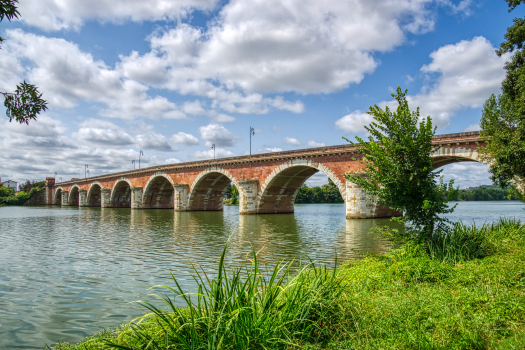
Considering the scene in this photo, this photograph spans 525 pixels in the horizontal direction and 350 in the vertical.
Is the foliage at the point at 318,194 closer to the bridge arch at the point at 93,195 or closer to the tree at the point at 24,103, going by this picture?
the bridge arch at the point at 93,195

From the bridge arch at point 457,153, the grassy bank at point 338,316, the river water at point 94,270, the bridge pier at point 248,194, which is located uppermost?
the bridge arch at point 457,153

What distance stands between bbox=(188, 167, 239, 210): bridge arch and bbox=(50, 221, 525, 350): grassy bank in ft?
108

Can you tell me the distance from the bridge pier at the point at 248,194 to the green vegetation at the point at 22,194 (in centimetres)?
7730

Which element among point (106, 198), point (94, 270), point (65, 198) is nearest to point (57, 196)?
point (65, 198)

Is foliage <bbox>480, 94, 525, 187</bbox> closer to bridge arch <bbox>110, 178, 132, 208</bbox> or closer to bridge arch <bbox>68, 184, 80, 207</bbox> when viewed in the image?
bridge arch <bbox>110, 178, 132, 208</bbox>

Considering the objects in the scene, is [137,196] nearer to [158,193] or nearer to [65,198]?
[158,193]

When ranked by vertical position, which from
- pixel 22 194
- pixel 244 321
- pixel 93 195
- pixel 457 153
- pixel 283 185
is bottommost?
pixel 244 321

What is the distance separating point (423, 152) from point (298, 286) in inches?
214

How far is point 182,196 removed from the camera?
4047 centimetres

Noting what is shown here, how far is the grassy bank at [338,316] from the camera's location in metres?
3.44

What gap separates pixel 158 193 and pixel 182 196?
11.8 m

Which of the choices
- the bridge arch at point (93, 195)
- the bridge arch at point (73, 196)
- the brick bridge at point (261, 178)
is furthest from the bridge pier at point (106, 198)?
the bridge arch at point (73, 196)

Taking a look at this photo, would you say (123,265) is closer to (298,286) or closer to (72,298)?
(72,298)

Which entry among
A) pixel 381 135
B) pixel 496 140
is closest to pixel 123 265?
pixel 381 135
